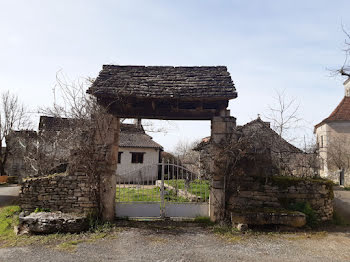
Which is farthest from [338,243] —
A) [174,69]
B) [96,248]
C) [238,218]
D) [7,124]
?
[7,124]

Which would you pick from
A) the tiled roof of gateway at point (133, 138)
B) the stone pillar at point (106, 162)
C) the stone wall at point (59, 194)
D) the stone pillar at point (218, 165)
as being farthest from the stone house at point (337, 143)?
the stone wall at point (59, 194)

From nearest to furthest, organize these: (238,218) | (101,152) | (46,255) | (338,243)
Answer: (46,255) < (338,243) < (238,218) < (101,152)

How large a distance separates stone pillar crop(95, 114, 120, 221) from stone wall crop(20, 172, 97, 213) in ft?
1.09

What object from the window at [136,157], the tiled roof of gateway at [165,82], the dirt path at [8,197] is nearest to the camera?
the tiled roof of gateway at [165,82]

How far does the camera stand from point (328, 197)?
7414mm

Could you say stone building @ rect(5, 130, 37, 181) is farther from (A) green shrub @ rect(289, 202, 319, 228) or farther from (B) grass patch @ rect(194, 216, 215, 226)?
(A) green shrub @ rect(289, 202, 319, 228)

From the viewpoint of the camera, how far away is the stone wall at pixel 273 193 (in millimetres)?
7148

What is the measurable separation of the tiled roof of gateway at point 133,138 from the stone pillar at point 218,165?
1412 cm

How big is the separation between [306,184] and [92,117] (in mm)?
6358

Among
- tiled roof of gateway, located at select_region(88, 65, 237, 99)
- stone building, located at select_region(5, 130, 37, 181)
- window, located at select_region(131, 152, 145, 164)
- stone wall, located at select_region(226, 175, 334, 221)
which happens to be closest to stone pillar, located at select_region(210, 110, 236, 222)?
stone wall, located at select_region(226, 175, 334, 221)

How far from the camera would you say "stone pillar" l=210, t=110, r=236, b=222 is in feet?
23.7

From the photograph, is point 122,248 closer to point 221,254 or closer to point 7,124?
point 221,254

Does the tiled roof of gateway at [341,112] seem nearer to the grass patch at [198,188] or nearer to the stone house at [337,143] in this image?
the stone house at [337,143]

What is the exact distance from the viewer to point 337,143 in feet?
70.0
